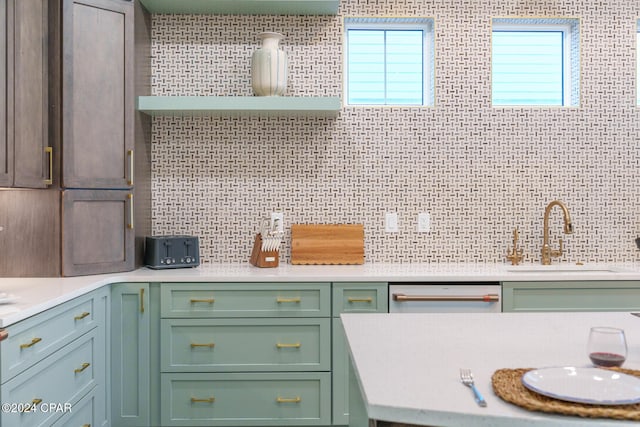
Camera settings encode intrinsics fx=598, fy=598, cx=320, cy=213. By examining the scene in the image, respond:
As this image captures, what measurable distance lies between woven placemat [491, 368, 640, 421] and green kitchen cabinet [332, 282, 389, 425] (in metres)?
1.74

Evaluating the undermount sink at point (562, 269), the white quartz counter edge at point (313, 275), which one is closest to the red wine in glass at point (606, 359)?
the white quartz counter edge at point (313, 275)

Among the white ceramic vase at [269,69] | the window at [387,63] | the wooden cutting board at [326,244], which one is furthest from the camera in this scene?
the window at [387,63]

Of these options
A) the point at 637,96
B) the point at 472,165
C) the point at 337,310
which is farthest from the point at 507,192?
the point at 337,310

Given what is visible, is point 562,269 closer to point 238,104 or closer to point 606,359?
point 238,104

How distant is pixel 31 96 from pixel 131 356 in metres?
1.27

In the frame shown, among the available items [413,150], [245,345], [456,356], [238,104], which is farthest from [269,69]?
[456,356]

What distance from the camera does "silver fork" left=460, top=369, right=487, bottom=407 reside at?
1.07 m

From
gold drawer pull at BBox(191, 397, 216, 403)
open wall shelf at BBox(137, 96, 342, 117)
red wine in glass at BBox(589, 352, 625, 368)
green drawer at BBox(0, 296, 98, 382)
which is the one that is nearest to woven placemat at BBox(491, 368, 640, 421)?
red wine in glass at BBox(589, 352, 625, 368)

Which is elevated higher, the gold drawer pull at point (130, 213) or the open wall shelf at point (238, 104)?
the open wall shelf at point (238, 104)

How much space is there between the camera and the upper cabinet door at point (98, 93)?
2771 mm

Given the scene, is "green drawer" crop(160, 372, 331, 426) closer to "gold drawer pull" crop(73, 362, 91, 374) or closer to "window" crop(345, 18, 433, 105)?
"gold drawer pull" crop(73, 362, 91, 374)

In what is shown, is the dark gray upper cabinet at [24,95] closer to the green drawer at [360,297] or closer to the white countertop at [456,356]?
the green drawer at [360,297]

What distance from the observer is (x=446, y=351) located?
4.73 feet

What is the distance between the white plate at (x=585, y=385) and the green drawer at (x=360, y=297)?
169cm
